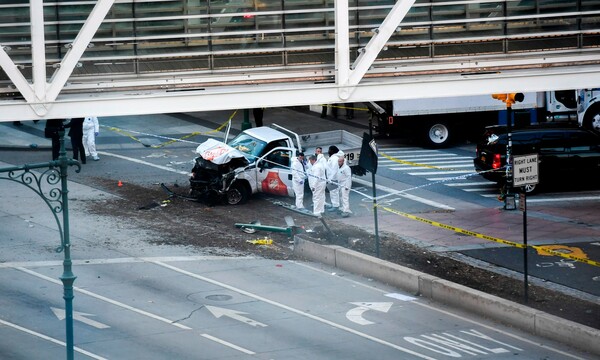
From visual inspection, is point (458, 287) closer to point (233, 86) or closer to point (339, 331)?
point (339, 331)

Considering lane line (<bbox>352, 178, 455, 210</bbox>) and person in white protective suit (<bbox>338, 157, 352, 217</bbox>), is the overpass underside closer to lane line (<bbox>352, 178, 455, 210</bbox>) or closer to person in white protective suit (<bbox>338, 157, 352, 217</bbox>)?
person in white protective suit (<bbox>338, 157, 352, 217</bbox>)

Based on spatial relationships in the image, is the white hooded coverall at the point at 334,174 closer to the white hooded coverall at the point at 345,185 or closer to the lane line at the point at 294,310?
the white hooded coverall at the point at 345,185

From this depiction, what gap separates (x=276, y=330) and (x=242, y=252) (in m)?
4.41

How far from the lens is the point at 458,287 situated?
17.7 m

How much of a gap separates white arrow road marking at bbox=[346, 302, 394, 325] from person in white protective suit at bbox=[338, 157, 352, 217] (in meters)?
5.71

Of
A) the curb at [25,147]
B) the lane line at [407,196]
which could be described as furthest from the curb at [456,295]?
the curb at [25,147]

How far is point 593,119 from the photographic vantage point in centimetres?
3169

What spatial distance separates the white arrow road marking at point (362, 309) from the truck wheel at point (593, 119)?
621 inches

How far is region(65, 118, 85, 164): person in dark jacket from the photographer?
26886 millimetres

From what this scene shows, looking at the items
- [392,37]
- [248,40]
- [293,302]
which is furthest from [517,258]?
[248,40]

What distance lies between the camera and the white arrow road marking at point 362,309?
55.8ft

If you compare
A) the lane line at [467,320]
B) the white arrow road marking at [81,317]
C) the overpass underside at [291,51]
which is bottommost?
the lane line at [467,320]

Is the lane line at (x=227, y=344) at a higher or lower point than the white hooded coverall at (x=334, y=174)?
lower

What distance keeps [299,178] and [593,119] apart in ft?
38.0
